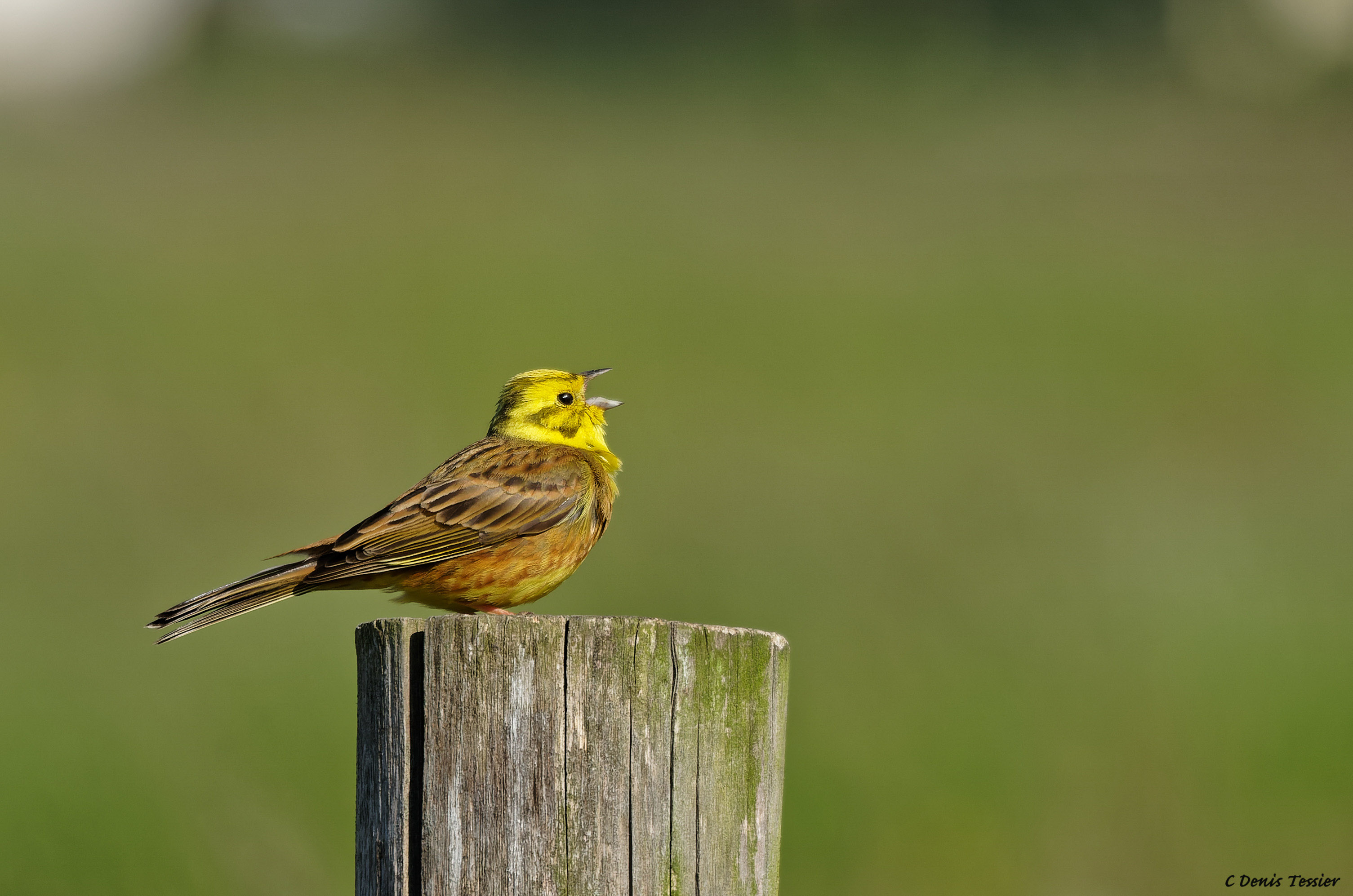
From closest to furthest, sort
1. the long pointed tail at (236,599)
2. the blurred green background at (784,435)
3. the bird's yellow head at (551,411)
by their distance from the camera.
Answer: the long pointed tail at (236,599)
the bird's yellow head at (551,411)
the blurred green background at (784,435)

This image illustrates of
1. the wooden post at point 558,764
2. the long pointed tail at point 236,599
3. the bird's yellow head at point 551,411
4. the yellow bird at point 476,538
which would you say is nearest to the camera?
the wooden post at point 558,764

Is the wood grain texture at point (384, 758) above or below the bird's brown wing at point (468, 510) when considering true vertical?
below

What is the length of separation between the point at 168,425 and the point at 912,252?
10.2m

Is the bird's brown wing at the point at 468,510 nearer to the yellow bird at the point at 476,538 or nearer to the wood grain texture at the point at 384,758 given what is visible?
the yellow bird at the point at 476,538

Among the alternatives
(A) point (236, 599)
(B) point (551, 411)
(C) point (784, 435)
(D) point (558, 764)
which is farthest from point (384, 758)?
(C) point (784, 435)

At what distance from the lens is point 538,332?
15.8 metres

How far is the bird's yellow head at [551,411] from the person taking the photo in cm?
671

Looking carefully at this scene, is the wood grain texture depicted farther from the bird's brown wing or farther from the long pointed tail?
the bird's brown wing

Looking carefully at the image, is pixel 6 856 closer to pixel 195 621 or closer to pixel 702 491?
pixel 195 621

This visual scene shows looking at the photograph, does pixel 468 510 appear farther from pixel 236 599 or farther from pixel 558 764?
pixel 558 764

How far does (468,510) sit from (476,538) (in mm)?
124

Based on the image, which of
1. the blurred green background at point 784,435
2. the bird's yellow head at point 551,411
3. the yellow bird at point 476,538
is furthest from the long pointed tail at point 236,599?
the blurred green background at point 784,435

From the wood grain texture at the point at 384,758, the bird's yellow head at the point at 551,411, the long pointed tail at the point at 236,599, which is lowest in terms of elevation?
the wood grain texture at the point at 384,758

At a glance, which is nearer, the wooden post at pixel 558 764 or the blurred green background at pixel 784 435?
the wooden post at pixel 558 764
